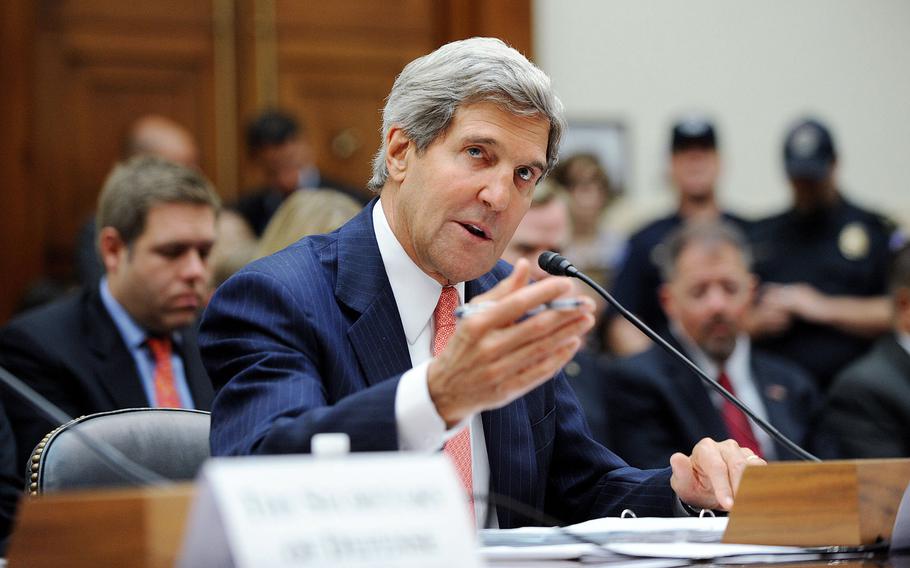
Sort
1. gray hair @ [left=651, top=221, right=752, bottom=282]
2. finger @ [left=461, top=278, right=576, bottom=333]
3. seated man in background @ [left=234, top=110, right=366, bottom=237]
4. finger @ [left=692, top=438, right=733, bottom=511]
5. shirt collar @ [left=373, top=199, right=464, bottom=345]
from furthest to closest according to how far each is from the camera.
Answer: seated man in background @ [left=234, top=110, right=366, bottom=237] < gray hair @ [left=651, top=221, right=752, bottom=282] < shirt collar @ [left=373, top=199, right=464, bottom=345] < finger @ [left=692, top=438, right=733, bottom=511] < finger @ [left=461, top=278, right=576, bottom=333]

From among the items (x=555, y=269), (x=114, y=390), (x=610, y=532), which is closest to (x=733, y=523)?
(x=610, y=532)

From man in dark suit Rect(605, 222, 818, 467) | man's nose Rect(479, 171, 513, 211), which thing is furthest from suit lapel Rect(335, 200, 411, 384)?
man in dark suit Rect(605, 222, 818, 467)

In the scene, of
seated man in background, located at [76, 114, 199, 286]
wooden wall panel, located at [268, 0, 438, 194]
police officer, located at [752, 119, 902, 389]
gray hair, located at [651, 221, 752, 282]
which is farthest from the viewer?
wooden wall panel, located at [268, 0, 438, 194]

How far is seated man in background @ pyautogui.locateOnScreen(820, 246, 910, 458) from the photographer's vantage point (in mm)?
3922

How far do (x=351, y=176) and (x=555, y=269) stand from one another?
4157 mm

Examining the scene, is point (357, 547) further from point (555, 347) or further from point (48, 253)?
point (48, 253)

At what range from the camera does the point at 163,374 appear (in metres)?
3.62

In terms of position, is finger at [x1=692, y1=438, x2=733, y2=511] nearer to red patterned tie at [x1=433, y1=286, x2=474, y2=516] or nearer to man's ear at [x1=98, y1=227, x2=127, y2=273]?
red patterned tie at [x1=433, y1=286, x2=474, y2=516]

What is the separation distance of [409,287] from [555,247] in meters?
1.88

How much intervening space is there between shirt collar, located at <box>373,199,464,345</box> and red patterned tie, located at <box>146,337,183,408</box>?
1.42 metres

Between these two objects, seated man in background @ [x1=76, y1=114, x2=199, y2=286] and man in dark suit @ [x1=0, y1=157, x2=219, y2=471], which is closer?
man in dark suit @ [x1=0, y1=157, x2=219, y2=471]

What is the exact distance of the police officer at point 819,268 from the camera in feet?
16.7

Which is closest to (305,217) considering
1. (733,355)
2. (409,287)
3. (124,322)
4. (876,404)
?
(124,322)

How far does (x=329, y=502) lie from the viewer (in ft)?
3.92
